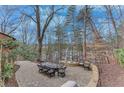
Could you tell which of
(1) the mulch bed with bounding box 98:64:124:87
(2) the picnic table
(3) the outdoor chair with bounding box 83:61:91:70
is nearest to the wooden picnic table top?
(2) the picnic table

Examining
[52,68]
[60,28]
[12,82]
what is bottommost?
[12,82]

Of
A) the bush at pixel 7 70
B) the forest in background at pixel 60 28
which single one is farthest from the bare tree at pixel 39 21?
the bush at pixel 7 70

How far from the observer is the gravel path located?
263 cm

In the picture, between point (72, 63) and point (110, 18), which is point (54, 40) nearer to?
point (72, 63)

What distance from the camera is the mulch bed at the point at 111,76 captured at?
104 inches

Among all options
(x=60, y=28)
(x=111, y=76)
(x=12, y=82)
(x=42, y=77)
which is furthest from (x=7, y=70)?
(x=111, y=76)

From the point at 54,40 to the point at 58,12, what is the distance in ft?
0.74

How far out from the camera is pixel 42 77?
263cm

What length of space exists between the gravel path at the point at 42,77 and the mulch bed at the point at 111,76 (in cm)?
10

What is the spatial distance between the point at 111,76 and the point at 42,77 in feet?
1.78

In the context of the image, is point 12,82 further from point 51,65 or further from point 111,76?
point 111,76

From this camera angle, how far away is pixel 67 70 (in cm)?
265
